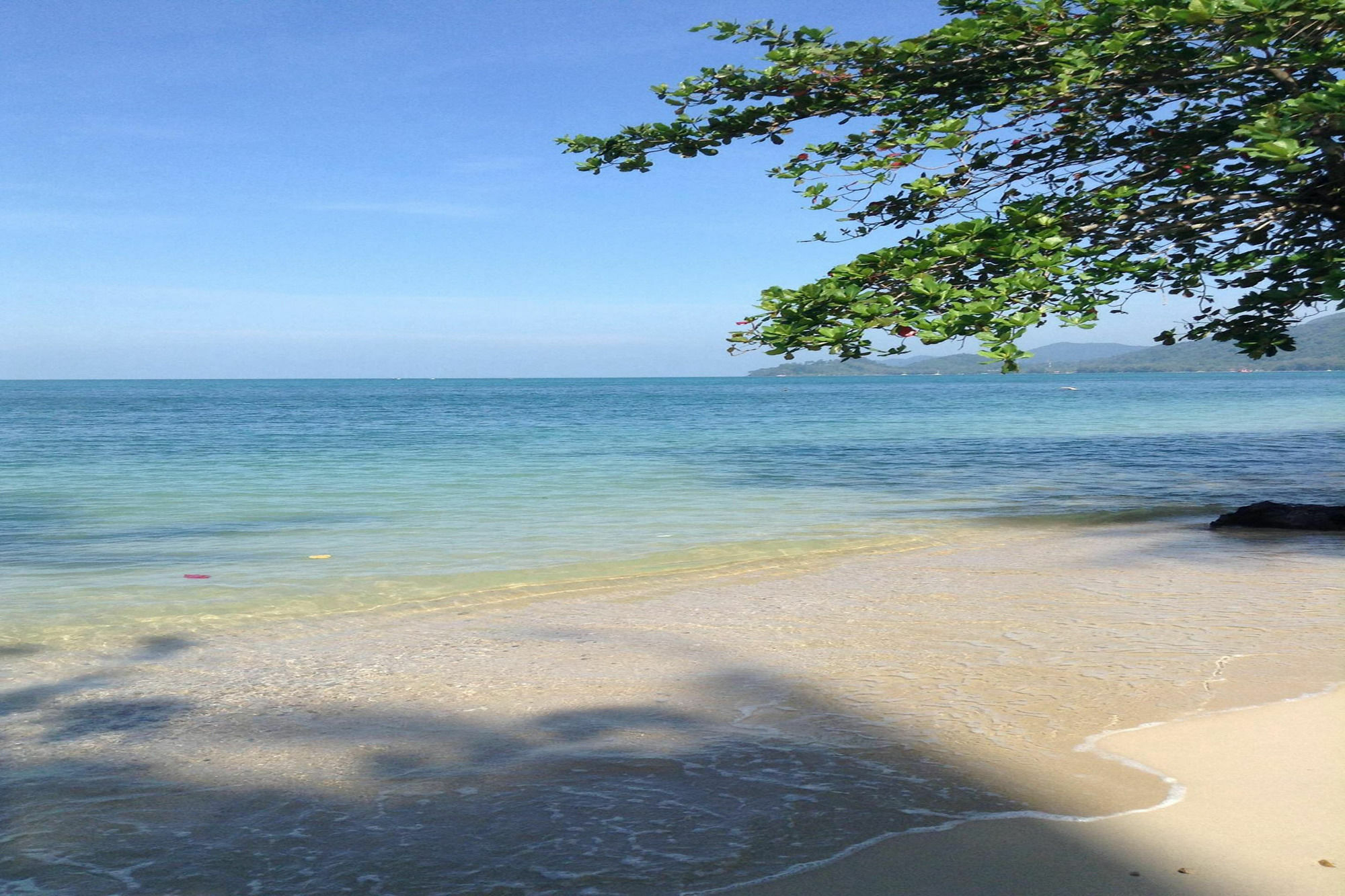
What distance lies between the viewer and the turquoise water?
10.0 m

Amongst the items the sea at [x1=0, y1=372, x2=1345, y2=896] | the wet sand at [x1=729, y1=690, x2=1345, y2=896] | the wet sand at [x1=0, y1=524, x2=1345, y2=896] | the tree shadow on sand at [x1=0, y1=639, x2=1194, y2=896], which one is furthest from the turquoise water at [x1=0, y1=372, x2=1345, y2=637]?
the wet sand at [x1=729, y1=690, x2=1345, y2=896]

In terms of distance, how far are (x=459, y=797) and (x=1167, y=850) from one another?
2.51 metres

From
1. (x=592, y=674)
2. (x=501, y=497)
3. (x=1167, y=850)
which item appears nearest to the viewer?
(x=1167, y=850)

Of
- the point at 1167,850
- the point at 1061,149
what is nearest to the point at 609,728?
the point at 1167,850

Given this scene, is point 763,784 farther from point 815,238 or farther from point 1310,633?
point 815,238

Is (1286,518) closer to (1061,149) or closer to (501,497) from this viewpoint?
(1061,149)

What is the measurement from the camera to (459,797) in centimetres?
414

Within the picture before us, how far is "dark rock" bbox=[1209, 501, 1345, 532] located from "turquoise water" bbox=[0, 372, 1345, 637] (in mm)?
2181

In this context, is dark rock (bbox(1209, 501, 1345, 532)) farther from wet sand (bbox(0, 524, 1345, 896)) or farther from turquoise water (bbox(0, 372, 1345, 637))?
wet sand (bbox(0, 524, 1345, 896))

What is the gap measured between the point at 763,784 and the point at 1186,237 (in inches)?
338

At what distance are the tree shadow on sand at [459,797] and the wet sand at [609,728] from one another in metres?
0.02

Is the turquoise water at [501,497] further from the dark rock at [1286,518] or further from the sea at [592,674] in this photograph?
the dark rock at [1286,518]

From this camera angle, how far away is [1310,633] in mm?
6648

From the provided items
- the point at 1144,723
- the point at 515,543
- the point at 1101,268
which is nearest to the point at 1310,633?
the point at 1144,723
